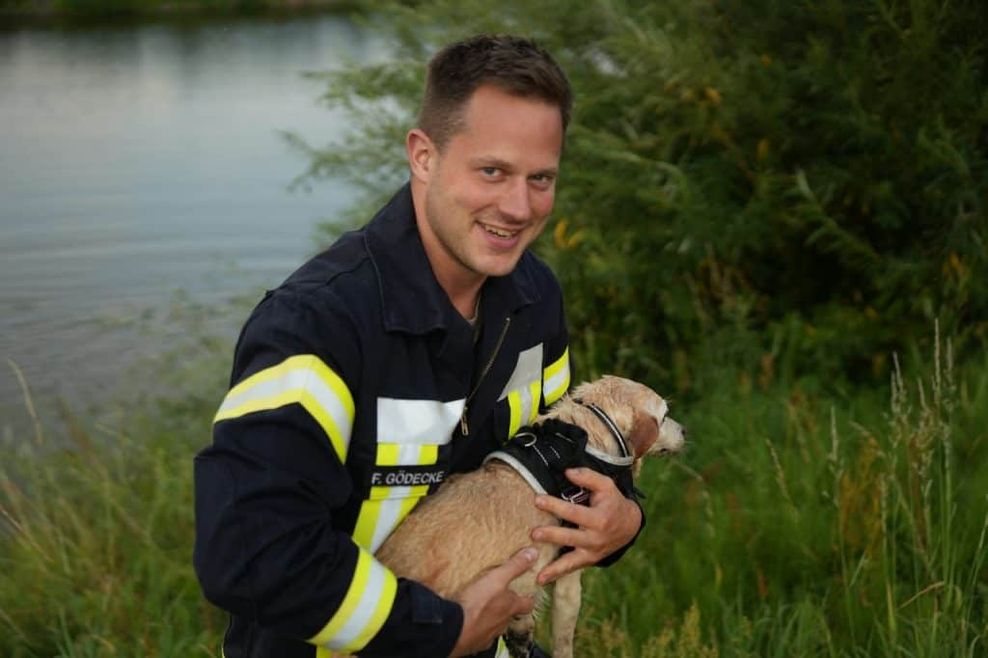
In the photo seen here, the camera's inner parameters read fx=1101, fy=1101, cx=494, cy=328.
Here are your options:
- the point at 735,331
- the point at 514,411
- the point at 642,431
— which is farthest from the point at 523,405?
the point at 735,331

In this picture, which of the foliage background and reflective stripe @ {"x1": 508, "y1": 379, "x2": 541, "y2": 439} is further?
the foliage background

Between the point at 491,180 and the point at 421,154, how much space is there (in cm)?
20

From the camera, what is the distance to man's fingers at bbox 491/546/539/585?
2.47 meters

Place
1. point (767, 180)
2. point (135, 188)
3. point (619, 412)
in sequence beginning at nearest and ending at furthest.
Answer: point (619, 412) < point (767, 180) < point (135, 188)

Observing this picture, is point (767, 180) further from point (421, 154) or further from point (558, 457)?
point (421, 154)

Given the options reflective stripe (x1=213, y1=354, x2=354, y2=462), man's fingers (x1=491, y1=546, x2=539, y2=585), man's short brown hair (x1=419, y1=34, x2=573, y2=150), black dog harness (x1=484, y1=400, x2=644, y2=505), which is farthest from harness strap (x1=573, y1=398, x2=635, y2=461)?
reflective stripe (x1=213, y1=354, x2=354, y2=462)

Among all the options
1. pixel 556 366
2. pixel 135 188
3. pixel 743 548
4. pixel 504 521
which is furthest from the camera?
pixel 135 188

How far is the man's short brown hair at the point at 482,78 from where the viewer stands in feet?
7.84

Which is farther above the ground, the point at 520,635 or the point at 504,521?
the point at 504,521

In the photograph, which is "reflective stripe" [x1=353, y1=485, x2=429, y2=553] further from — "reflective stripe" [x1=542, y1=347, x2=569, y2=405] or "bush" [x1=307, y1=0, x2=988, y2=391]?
"bush" [x1=307, y1=0, x2=988, y2=391]

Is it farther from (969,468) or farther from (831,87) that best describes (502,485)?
(831,87)

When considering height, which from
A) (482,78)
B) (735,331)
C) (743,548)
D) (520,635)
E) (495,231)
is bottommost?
(743,548)

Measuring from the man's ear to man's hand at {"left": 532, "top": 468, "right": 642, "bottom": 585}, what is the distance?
2.61 feet

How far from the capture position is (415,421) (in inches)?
94.0
